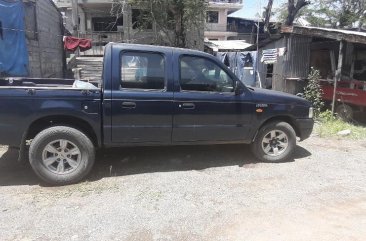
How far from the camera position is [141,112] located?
5164 mm

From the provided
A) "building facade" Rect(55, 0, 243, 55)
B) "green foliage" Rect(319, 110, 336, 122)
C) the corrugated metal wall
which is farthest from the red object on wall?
"green foliage" Rect(319, 110, 336, 122)

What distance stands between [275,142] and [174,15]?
15.4 metres

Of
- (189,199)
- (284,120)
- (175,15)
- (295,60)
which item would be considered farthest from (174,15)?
(189,199)

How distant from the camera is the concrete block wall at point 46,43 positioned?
42.5 ft

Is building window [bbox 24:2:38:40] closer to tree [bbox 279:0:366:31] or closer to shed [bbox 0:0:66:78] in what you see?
shed [bbox 0:0:66:78]

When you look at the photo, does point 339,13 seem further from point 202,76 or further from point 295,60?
point 202,76

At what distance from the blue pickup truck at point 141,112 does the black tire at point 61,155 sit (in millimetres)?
13

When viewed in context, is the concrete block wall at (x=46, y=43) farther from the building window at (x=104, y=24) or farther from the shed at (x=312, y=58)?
the building window at (x=104, y=24)

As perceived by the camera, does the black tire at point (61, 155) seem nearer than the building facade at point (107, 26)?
Yes

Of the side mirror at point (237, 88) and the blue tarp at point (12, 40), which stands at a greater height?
the blue tarp at point (12, 40)

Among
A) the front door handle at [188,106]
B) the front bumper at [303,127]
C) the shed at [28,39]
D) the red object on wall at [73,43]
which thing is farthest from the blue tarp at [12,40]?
the front bumper at [303,127]

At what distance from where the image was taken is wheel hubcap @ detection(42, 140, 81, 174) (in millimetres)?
4855

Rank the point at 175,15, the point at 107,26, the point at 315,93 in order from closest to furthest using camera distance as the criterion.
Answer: the point at 315,93 < the point at 175,15 < the point at 107,26

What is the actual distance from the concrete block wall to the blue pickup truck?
7.61m
